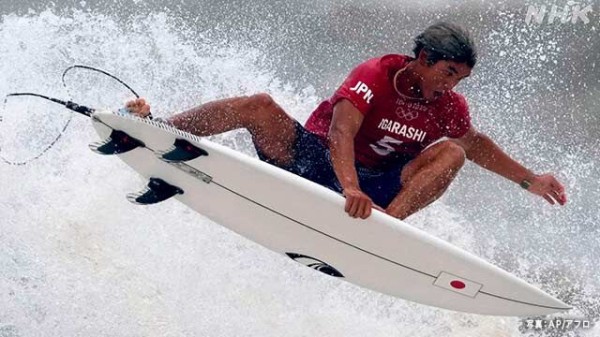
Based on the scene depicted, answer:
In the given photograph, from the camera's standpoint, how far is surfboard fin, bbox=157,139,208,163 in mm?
4969

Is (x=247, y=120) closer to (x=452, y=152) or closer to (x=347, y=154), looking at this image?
(x=347, y=154)

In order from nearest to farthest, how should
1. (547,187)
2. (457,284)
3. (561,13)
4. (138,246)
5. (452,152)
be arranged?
(452,152) → (457,284) → (547,187) → (138,246) → (561,13)

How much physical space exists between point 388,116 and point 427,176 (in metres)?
0.34

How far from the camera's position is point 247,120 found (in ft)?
16.4

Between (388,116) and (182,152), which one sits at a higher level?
(388,116)

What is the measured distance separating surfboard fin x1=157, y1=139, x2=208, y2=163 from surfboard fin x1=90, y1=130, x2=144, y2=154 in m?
0.20

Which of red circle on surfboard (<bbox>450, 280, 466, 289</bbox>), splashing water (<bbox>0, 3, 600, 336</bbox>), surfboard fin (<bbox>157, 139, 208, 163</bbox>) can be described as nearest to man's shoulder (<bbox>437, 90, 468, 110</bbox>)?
red circle on surfboard (<bbox>450, 280, 466, 289</bbox>)

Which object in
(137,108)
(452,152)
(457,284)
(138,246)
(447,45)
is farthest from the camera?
(138,246)

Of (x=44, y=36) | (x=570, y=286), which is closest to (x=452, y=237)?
(x=570, y=286)

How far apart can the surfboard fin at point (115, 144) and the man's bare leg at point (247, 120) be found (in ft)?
0.77

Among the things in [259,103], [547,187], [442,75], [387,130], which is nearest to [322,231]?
[387,130]

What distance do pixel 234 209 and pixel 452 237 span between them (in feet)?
7.89

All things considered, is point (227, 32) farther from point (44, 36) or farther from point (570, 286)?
point (570, 286)

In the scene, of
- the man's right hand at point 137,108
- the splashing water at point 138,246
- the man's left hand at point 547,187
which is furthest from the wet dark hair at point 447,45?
the splashing water at point 138,246
